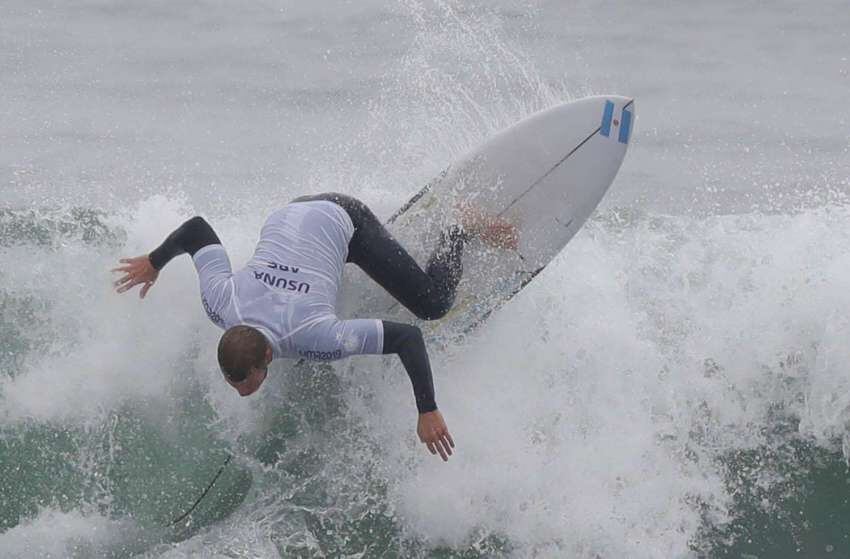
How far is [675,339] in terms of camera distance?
649 centimetres

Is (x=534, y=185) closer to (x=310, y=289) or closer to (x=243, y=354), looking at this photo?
(x=310, y=289)

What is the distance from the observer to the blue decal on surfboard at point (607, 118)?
250 inches

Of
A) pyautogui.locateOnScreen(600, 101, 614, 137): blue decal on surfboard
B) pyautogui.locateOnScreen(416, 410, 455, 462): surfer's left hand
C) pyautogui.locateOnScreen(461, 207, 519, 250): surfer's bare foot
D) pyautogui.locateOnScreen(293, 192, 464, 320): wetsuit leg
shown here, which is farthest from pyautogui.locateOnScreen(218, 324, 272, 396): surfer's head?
pyautogui.locateOnScreen(600, 101, 614, 137): blue decal on surfboard

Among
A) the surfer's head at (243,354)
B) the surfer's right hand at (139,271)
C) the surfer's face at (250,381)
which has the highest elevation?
the surfer's head at (243,354)

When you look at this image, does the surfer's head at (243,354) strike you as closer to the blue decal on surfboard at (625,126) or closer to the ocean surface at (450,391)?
the ocean surface at (450,391)

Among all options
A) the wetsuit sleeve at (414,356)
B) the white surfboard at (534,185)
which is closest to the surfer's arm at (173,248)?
the wetsuit sleeve at (414,356)

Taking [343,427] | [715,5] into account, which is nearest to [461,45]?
[715,5]

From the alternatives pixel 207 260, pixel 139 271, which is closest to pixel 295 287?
pixel 207 260

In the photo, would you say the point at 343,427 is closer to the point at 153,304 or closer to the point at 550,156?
the point at 153,304

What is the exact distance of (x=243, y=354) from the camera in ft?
14.6

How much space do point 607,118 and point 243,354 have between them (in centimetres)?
286

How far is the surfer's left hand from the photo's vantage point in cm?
470

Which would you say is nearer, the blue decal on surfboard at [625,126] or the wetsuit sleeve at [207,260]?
the wetsuit sleeve at [207,260]

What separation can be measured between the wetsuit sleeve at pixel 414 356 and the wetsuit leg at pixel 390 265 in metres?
0.67
